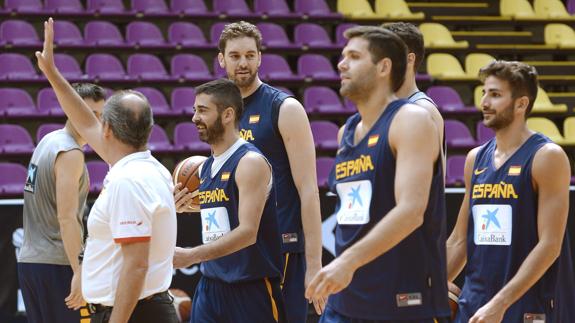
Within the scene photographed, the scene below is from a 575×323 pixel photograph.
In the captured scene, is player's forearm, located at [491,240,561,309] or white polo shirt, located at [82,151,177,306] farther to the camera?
player's forearm, located at [491,240,561,309]

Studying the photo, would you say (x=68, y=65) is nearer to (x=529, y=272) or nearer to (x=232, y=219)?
(x=232, y=219)

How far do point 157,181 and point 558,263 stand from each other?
2011mm

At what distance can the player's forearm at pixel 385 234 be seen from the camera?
3046mm

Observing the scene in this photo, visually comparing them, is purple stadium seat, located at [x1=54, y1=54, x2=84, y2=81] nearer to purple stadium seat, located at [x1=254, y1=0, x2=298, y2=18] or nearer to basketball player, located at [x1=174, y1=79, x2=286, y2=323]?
purple stadium seat, located at [x1=254, y1=0, x2=298, y2=18]

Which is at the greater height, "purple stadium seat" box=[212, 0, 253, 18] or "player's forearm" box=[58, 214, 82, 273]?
"purple stadium seat" box=[212, 0, 253, 18]

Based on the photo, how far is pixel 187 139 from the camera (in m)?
11.3

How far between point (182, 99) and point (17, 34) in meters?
2.41

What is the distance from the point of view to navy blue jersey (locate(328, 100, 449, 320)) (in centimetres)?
342

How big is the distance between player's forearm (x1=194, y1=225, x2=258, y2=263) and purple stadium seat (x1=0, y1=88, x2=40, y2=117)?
740cm

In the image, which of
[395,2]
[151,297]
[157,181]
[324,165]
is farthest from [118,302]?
[395,2]

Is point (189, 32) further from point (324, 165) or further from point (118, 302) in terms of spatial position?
point (118, 302)

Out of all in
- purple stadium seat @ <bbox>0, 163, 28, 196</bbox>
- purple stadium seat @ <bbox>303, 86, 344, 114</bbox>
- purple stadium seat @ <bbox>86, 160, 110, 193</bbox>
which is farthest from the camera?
purple stadium seat @ <bbox>303, 86, 344, 114</bbox>

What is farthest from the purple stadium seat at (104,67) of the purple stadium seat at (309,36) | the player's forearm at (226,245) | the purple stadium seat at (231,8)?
the player's forearm at (226,245)

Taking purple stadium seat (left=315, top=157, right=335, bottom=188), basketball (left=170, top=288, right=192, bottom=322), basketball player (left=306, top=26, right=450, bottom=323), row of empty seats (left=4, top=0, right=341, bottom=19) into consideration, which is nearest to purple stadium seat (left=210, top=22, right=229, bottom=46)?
row of empty seats (left=4, top=0, right=341, bottom=19)
